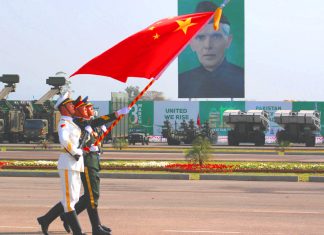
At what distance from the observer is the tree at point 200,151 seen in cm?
2367

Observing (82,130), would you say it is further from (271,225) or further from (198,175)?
(198,175)

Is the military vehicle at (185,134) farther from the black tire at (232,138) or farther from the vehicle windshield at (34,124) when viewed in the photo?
the vehicle windshield at (34,124)

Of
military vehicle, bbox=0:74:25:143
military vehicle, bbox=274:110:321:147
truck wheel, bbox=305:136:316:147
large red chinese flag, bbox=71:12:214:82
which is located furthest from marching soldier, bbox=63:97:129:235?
military vehicle, bbox=0:74:25:143

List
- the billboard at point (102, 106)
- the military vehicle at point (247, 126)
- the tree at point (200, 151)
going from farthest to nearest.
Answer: the billboard at point (102, 106) < the military vehicle at point (247, 126) < the tree at point (200, 151)

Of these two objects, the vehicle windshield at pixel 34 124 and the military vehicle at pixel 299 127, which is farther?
the vehicle windshield at pixel 34 124

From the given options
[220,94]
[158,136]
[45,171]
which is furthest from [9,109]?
[45,171]

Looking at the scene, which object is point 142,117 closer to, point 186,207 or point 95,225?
point 186,207

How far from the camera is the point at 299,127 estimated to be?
2108 inches

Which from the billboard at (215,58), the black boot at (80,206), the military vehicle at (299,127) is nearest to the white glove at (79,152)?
the black boot at (80,206)

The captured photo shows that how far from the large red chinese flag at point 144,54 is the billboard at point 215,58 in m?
59.0

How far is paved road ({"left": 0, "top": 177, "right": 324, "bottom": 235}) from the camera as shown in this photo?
10477 mm

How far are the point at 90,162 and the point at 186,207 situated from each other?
12.6 feet

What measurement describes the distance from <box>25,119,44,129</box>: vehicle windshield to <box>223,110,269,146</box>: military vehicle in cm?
1308

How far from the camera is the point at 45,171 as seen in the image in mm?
22516
